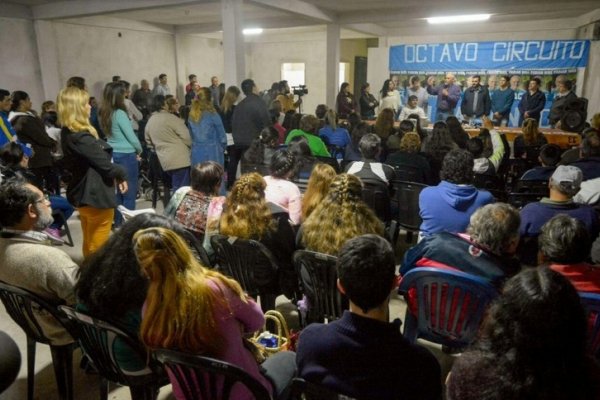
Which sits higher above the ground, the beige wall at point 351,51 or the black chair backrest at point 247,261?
the beige wall at point 351,51

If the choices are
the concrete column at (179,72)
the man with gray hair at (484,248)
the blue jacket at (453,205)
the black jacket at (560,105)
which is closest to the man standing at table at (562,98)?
the black jacket at (560,105)

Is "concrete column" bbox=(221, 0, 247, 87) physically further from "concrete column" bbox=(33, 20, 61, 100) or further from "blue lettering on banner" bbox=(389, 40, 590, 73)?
"blue lettering on banner" bbox=(389, 40, 590, 73)

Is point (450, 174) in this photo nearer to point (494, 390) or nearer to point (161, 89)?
point (494, 390)

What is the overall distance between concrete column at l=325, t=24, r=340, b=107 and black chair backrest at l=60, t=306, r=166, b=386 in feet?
29.5

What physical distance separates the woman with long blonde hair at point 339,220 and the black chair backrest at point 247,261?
0.24 meters

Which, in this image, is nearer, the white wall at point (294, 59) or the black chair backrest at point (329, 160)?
the black chair backrest at point (329, 160)

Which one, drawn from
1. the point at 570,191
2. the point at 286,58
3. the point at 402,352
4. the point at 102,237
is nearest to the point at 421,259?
the point at 402,352

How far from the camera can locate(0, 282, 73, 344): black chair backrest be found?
5.52ft

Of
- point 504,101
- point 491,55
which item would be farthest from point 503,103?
Answer: point 491,55

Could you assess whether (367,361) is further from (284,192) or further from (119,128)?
(119,128)

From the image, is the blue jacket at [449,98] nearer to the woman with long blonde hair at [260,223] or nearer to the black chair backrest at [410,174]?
the black chair backrest at [410,174]

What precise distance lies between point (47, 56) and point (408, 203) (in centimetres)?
887

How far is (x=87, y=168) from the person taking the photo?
2.95 m

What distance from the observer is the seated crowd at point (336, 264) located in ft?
3.10
